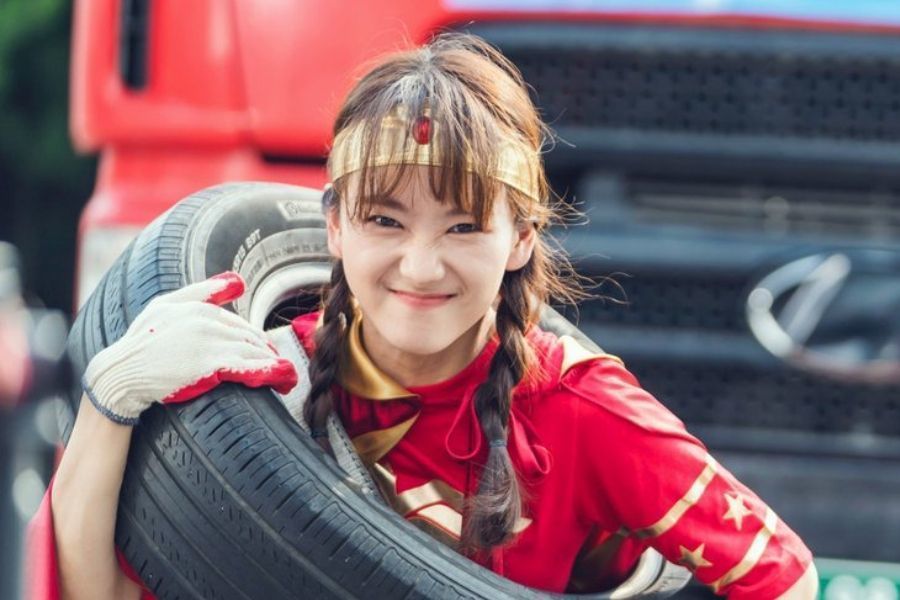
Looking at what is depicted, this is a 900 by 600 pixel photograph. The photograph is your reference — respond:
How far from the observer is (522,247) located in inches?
99.1

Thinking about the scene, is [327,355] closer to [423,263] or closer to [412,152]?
[423,263]

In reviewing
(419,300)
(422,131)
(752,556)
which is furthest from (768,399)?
(422,131)

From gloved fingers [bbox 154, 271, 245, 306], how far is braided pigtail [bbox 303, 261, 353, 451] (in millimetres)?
171

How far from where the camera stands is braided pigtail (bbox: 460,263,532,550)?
7.80 ft

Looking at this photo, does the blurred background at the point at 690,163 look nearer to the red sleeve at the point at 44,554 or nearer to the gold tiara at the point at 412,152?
the gold tiara at the point at 412,152

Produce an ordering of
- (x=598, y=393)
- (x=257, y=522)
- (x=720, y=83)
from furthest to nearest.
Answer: (x=720, y=83) < (x=598, y=393) < (x=257, y=522)

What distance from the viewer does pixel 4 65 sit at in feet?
39.5

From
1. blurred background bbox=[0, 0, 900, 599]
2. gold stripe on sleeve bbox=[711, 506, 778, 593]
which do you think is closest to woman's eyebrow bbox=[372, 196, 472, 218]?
gold stripe on sleeve bbox=[711, 506, 778, 593]

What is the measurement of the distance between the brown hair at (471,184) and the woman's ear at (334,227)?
0.4 inches

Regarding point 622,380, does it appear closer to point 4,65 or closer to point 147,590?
point 147,590

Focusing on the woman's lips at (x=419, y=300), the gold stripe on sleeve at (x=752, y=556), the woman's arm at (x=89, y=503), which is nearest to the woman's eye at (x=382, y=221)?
the woman's lips at (x=419, y=300)

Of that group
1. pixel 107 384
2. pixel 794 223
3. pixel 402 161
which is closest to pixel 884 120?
pixel 794 223

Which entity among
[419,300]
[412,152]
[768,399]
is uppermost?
[412,152]

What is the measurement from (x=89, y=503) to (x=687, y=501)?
2.96ft
